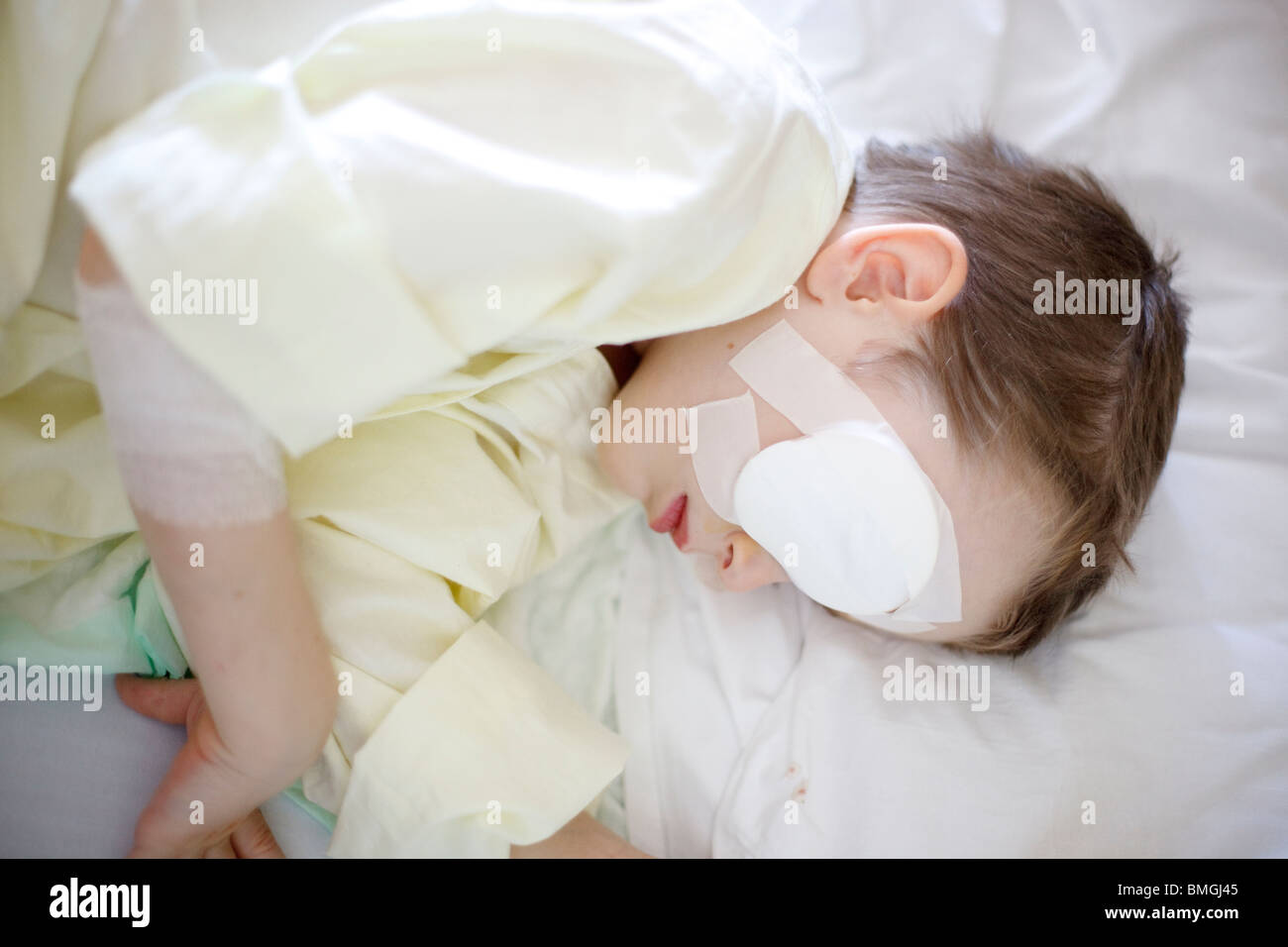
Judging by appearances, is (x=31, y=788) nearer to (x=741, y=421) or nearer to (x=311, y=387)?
(x=311, y=387)

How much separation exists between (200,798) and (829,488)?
2.25 ft

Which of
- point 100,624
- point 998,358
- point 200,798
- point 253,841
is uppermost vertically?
point 998,358

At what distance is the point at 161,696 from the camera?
41.0 inches

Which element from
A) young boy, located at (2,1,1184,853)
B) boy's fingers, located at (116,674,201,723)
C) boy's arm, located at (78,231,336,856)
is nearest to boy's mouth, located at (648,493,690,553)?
young boy, located at (2,1,1184,853)

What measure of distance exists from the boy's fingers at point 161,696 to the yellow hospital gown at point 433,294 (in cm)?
10

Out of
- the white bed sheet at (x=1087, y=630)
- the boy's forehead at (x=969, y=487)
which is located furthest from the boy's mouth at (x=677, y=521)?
the boy's forehead at (x=969, y=487)

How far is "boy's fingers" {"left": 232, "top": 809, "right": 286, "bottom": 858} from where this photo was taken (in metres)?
1.03

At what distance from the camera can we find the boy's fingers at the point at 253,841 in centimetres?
103

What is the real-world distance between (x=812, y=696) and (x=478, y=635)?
40 cm

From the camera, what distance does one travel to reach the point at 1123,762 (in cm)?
110

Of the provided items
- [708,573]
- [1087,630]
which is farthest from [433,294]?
[1087,630]

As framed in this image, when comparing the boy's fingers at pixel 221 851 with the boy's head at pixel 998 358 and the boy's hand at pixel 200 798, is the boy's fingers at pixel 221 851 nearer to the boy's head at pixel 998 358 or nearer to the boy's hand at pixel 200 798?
the boy's hand at pixel 200 798

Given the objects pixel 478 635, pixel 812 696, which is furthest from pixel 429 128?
pixel 812 696

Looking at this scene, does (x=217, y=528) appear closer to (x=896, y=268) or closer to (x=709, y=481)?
(x=709, y=481)
